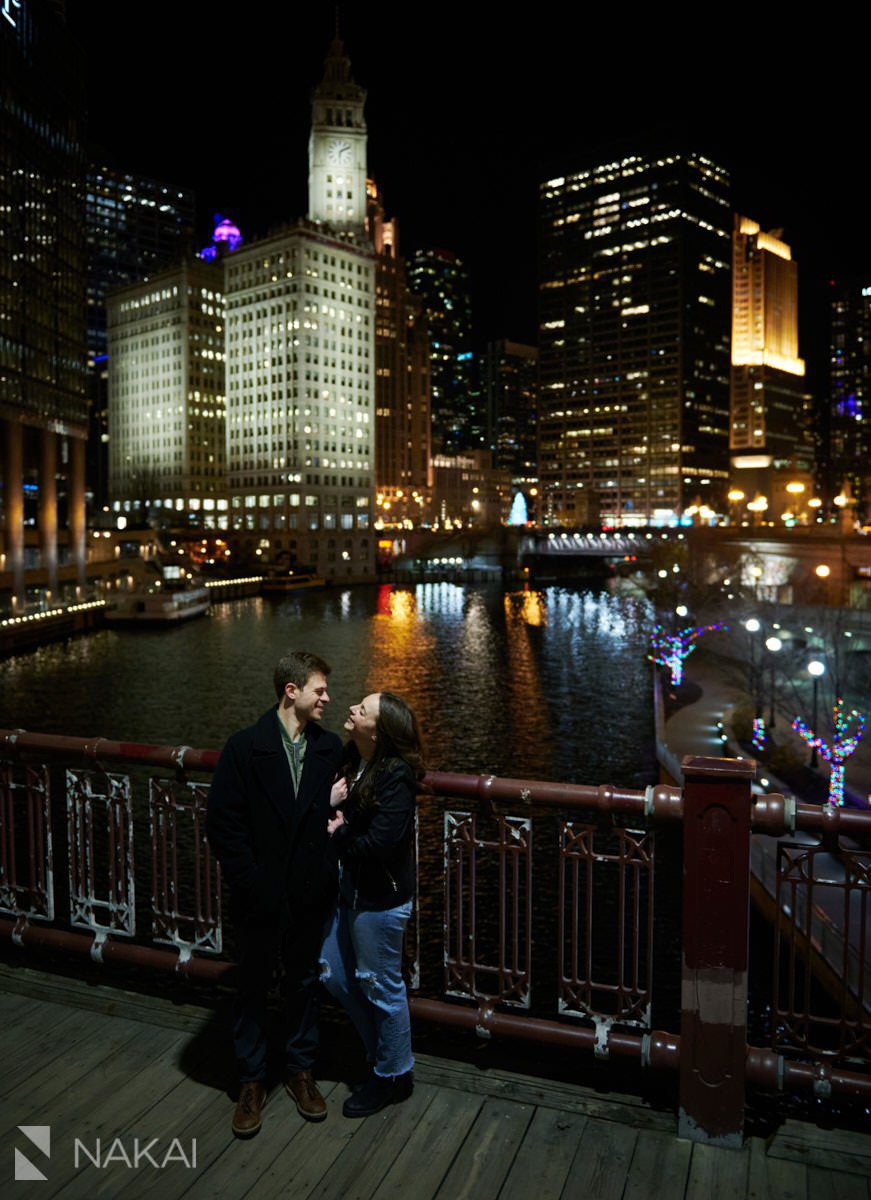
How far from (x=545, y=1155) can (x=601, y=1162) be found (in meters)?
0.30

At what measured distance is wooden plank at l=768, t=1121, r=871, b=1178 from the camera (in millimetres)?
4676

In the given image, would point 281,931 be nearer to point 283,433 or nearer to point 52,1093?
point 52,1093

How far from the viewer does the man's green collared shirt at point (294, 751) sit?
5.17m

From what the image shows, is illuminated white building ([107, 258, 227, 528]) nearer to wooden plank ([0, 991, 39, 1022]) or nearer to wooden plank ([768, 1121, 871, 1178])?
wooden plank ([0, 991, 39, 1022])

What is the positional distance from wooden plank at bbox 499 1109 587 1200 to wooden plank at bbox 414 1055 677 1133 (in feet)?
0.37

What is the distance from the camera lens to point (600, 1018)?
5395mm

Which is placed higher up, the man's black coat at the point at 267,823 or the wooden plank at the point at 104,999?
the man's black coat at the point at 267,823

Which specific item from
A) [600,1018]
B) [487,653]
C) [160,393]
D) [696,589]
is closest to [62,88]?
[487,653]

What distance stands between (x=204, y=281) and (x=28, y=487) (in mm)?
68508

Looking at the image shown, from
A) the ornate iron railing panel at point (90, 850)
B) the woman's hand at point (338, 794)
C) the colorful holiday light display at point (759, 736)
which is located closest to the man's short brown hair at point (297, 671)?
the woman's hand at point (338, 794)

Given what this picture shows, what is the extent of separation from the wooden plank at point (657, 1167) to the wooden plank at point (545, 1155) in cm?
33

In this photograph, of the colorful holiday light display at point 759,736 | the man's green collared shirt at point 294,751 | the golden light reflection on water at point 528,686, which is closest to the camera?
the man's green collared shirt at point 294,751

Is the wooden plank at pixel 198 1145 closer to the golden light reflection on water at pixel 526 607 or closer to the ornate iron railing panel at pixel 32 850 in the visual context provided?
the ornate iron railing panel at pixel 32 850

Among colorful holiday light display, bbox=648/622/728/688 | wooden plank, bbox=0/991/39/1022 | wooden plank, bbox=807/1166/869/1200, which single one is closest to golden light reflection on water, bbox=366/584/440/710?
colorful holiday light display, bbox=648/622/728/688
